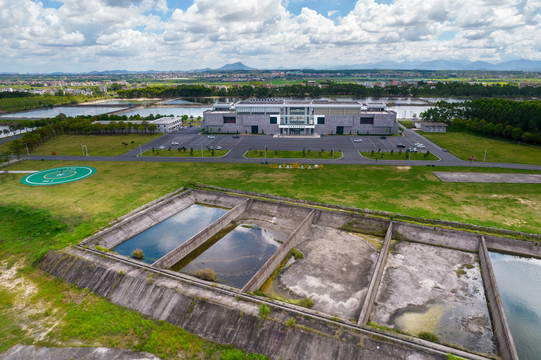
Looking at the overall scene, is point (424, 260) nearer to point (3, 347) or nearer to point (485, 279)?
point (485, 279)

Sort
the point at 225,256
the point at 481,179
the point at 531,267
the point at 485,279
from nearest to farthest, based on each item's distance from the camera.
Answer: the point at 485,279 → the point at 531,267 → the point at 225,256 → the point at 481,179

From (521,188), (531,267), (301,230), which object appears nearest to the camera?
(531,267)

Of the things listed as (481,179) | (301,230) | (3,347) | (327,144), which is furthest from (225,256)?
(327,144)

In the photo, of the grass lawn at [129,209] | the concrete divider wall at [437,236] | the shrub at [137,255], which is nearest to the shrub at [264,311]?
the grass lawn at [129,209]

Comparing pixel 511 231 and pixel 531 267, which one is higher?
pixel 511 231

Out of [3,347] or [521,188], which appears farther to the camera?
[521,188]

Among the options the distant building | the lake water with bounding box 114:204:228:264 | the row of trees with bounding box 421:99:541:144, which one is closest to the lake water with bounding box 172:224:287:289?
the lake water with bounding box 114:204:228:264

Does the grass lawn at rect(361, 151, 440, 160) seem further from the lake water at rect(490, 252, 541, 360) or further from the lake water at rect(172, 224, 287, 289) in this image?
the lake water at rect(172, 224, 287, 289)
